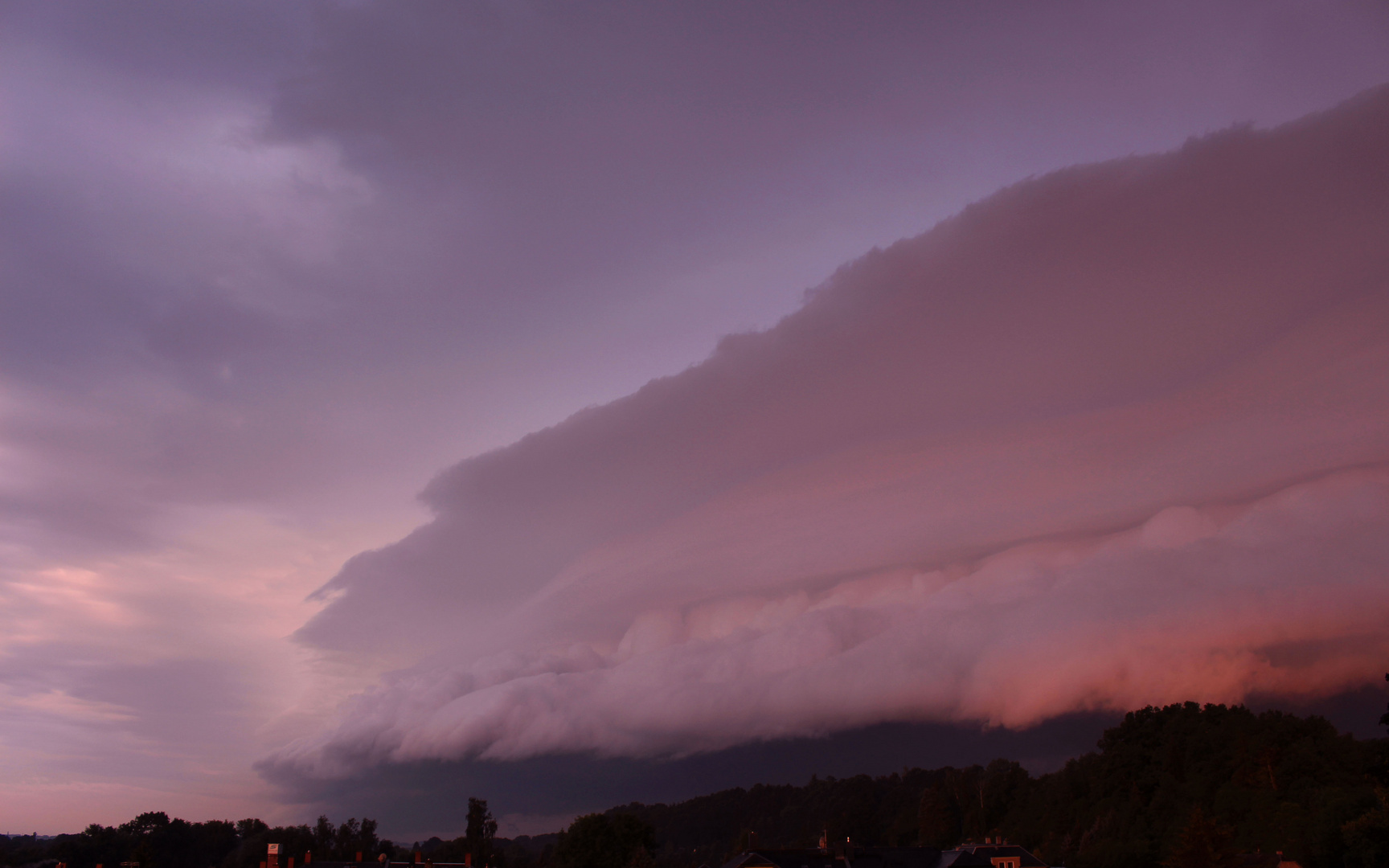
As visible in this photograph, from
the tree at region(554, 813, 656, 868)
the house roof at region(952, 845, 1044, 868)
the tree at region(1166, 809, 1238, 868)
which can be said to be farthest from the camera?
the tree at region(554, 813, 656, 868)

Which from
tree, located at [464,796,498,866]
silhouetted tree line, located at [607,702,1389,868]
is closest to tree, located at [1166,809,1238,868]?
silhouetted tree line, located at [607,702,1389,868]

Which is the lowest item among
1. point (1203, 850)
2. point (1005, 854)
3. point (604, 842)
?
point (1005, 854)

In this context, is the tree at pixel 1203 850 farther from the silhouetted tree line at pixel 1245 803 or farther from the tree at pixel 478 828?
the tree at pixel 478 828

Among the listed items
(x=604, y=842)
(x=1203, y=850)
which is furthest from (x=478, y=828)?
(x=1203, y=850)

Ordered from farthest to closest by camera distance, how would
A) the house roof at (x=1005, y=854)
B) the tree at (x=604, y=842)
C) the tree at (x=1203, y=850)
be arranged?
the tree at (x=604, y=842) < the house roof at (x=1005, y=854) < the tree at (x=1203, y=850)

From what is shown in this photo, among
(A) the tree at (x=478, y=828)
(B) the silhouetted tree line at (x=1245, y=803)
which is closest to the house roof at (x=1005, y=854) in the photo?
(B) the silhouetted tree line at (x=1245, y=803)

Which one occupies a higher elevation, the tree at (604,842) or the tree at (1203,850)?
the tree at (604,842)

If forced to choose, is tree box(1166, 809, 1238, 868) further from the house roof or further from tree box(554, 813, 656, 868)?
tree box(554, 813, 656, 868)

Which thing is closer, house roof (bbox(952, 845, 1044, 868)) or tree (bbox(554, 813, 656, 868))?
house roof (bbox(952, 845, 1044, 868))

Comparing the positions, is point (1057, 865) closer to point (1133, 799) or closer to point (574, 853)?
point (1133, 799)

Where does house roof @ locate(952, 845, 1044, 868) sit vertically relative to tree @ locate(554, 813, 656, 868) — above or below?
below

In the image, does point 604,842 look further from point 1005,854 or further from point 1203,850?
point 1203,850

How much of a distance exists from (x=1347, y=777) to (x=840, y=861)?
79968mm

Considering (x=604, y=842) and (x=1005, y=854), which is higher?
(x=604, y=842)
